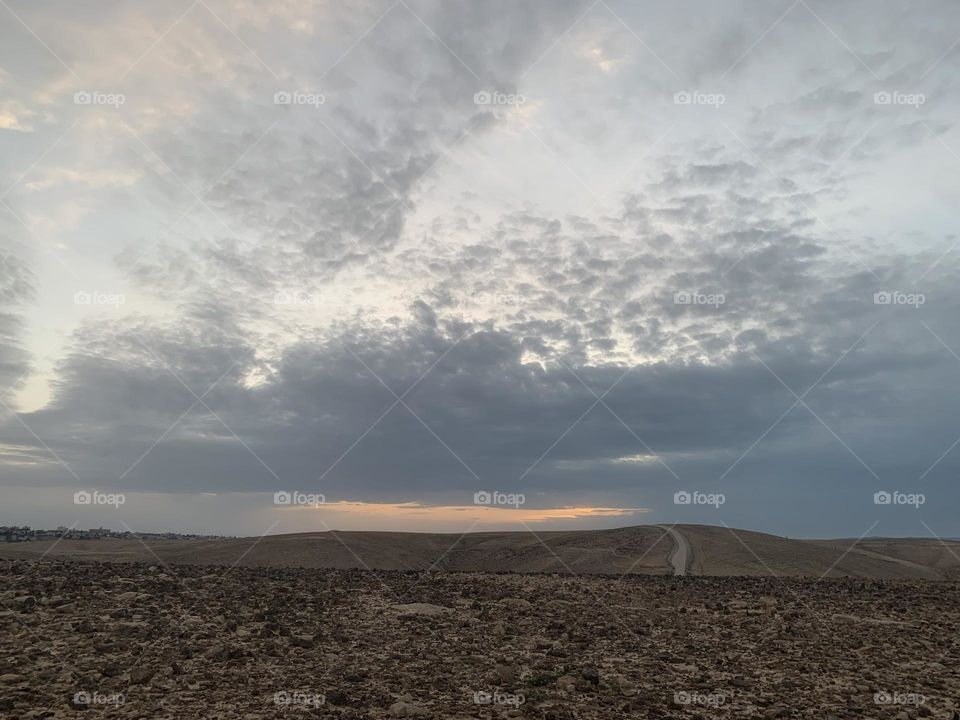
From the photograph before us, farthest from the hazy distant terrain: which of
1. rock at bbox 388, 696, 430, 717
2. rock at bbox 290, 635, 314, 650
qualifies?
rock at bbox 388, 696, 430, 717

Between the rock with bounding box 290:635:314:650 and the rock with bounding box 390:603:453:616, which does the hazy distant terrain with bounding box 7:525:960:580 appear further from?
the rock with bounding box 290:635:314:650

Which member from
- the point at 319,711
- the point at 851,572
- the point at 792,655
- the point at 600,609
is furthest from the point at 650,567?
the point at 319,711

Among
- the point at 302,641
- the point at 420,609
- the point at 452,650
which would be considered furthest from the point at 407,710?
the point at 420,609

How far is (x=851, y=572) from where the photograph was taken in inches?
1722

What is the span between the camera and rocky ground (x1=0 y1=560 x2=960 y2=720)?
428 inches

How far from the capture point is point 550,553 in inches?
1964

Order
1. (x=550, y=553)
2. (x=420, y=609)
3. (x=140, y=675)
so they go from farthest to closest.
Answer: (x=550, y=553) < (x=420, y=609) < (x=140, y=675)

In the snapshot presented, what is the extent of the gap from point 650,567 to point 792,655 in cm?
2771

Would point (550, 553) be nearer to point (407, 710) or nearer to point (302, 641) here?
point (302, 641)

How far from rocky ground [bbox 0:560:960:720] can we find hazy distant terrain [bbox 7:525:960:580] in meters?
16.6

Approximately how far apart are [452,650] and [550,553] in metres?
37.6

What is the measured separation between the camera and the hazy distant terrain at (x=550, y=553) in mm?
39406

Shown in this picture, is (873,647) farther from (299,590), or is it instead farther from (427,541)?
(427,541)

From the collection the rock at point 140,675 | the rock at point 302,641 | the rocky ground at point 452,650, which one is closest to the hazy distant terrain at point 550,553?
A: the rocky ground at point 452,650
